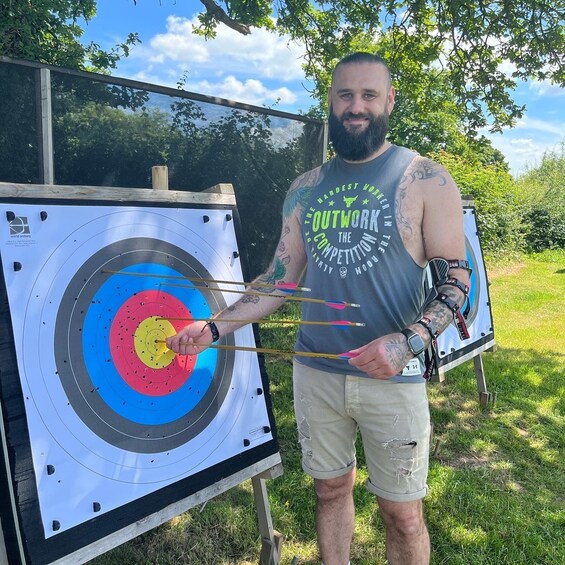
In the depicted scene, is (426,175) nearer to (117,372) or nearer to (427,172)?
(427,172)

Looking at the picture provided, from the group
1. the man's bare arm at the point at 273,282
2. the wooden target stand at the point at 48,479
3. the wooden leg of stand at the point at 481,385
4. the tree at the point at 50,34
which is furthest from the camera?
the tree at the point at 50,34

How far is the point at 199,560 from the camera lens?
2.12 m

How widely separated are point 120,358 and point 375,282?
87 cm

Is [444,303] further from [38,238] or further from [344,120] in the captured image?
[38,238]

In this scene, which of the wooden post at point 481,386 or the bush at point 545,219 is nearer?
the wooden post at point 481,386

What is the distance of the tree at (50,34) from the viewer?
5184mm

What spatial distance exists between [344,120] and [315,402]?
3.20 feet

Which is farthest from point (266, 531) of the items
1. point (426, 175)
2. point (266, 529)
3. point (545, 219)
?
point (545, 219)

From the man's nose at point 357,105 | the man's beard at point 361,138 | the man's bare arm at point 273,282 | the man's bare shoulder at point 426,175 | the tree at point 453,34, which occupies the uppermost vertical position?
the tree at point 453,34

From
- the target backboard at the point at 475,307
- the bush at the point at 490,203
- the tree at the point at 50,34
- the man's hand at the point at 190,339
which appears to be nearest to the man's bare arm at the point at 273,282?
the man's hand at the point at 190,339

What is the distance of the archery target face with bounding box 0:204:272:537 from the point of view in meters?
1.45

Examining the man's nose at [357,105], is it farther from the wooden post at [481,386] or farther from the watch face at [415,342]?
the wooden post at [481,386]

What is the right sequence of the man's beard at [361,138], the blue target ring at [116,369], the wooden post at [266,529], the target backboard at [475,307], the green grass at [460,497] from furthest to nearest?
the target backboard at [475,307] → the green grass at [460,497] → the wooden post at [266,529] → the man's beard at [361,138] → the blue target ring at [116,369]

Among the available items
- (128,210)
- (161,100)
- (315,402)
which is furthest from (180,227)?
(161,100)
